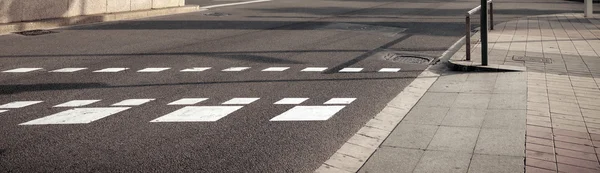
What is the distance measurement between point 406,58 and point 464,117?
5.52 meters

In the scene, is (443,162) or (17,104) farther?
(17,104)

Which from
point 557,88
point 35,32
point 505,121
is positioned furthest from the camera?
point 35,32

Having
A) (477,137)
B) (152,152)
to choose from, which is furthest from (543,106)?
(152,152)

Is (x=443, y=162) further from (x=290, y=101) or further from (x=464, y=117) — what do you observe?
(x=290, y=101)

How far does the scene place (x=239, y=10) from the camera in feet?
80.3

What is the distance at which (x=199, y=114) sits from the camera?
7707 mm

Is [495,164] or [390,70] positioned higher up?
[390,70]

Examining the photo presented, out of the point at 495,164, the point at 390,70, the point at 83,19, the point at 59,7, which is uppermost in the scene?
the point at 59,7

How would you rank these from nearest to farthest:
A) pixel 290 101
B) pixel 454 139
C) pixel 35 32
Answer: pixel 454 139 < pixel 290 101 < pixel 35 32

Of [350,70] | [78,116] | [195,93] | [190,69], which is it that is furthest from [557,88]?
[78,116]

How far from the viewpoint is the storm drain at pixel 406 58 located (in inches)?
496

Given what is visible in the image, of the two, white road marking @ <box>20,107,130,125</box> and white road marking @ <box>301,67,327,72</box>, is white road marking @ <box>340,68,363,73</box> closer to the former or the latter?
white road marking @ <box>301,67,327,72</box>

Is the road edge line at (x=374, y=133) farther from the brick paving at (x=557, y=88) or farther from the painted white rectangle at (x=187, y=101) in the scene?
the painted white rectangle at (x=187, y=101)

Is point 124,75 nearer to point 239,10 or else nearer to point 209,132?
point 209,132
